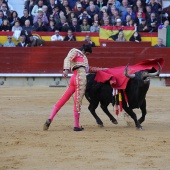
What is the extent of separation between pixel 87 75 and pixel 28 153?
7.98 feet

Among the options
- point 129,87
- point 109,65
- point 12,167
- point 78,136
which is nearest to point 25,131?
point 78,136

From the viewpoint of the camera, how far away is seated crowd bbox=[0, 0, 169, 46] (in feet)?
56.3

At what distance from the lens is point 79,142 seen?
875 centimetres

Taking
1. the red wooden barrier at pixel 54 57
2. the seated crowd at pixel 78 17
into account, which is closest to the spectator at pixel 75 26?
the seated crowd at pixel 78 17

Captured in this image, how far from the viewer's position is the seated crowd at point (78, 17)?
17.2 meters

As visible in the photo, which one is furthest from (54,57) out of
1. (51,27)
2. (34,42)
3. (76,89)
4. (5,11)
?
(76,89)

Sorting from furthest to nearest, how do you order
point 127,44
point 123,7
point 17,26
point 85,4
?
1. point 85,4
2. point 123,7
3. point 127,44
4. point 17,26

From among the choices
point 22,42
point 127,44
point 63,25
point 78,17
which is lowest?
point 127,44

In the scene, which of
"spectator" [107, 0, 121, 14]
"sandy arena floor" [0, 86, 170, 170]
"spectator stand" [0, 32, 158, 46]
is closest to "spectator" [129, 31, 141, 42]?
"spectator stand" [0, 32, 158, 46]

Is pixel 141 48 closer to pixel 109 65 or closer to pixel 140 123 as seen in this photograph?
pixel 109 65

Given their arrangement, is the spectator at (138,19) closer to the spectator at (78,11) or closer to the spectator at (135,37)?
the spectator at (135,37)

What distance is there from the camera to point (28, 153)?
799 centimetres

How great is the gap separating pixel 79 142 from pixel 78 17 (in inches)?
348

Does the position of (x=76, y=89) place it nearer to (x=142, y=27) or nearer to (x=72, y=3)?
(x=142, y=27)
